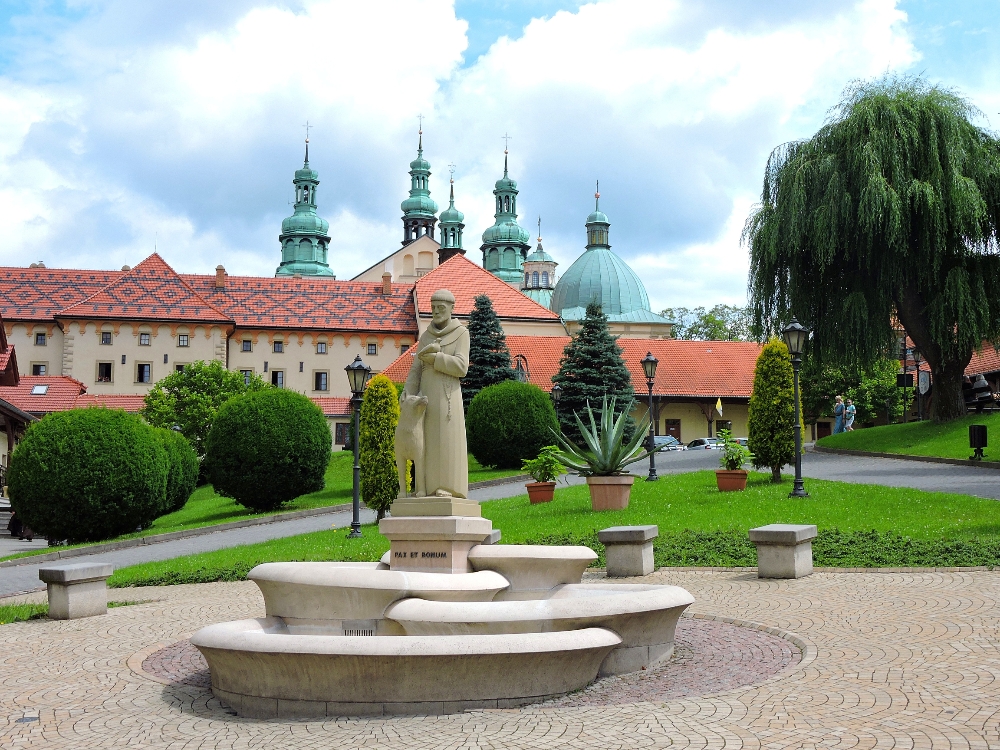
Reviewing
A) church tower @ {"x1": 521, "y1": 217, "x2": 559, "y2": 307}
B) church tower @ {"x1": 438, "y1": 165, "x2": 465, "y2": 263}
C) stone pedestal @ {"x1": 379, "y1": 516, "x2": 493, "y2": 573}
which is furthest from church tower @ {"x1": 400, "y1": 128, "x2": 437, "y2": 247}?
stone pedestal @ {"x1": 379, "y1": 516, "x2": 493, "y2": 573}

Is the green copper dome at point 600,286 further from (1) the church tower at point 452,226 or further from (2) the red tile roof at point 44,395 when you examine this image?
(2) the red tile roof at point 44,395

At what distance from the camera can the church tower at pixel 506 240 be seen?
103 meters

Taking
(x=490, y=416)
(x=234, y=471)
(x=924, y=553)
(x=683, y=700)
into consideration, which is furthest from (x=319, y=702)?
(x=490, y=416)

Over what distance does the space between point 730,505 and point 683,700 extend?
12.6m

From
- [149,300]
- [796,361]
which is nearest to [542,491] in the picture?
[796,361]

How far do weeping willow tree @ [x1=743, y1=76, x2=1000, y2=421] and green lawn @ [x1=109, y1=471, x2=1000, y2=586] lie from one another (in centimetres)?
912

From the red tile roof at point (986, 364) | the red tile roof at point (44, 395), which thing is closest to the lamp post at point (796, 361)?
the red tile roof at point (986, 364)

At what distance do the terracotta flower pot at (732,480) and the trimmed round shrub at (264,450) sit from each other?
42.2 ft

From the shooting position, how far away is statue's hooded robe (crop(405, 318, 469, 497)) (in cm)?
959

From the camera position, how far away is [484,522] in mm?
A: 9516

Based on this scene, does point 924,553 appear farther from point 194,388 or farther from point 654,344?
point 654,344

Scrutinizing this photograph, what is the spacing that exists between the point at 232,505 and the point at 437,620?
88.1 feet

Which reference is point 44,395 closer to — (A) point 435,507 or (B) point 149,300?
(B) point 149,300

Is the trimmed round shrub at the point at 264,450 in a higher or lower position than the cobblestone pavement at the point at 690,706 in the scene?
higher
